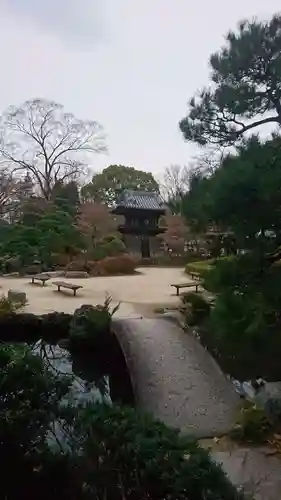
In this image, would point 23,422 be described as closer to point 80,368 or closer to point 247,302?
point 247,302

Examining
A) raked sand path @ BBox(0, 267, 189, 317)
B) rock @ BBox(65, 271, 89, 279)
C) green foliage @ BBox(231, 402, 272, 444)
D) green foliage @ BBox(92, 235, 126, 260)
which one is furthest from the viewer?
green foliage @ BBox(92, 235, 126, 260)

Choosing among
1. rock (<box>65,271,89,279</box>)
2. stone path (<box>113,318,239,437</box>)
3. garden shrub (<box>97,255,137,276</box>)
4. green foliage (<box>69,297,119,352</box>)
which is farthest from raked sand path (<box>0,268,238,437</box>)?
garden shrub (<box>97,255,137,276</box>)

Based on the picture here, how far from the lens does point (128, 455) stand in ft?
4.24

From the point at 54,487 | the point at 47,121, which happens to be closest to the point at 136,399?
the point at 54,487

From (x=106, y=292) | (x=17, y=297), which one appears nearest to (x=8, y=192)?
(x=106, y=292)

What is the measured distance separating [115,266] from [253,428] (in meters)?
9.45

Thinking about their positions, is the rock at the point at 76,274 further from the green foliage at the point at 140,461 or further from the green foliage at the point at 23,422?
the green foliage at the point at 140,461

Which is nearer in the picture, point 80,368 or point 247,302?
point 247,302

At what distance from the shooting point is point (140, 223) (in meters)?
17.1

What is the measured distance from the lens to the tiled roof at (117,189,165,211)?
16797mm

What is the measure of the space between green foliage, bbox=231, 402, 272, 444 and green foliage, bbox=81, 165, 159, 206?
56.9ft

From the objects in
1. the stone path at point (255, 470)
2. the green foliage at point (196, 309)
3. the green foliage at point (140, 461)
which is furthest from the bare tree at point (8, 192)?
the green foliage at point (140, 461)

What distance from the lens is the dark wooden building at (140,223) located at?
16.7 m

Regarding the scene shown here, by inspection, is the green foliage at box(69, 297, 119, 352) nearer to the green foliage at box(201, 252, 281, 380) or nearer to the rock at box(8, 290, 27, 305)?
the rock at box(8, 290, 27, 305)
